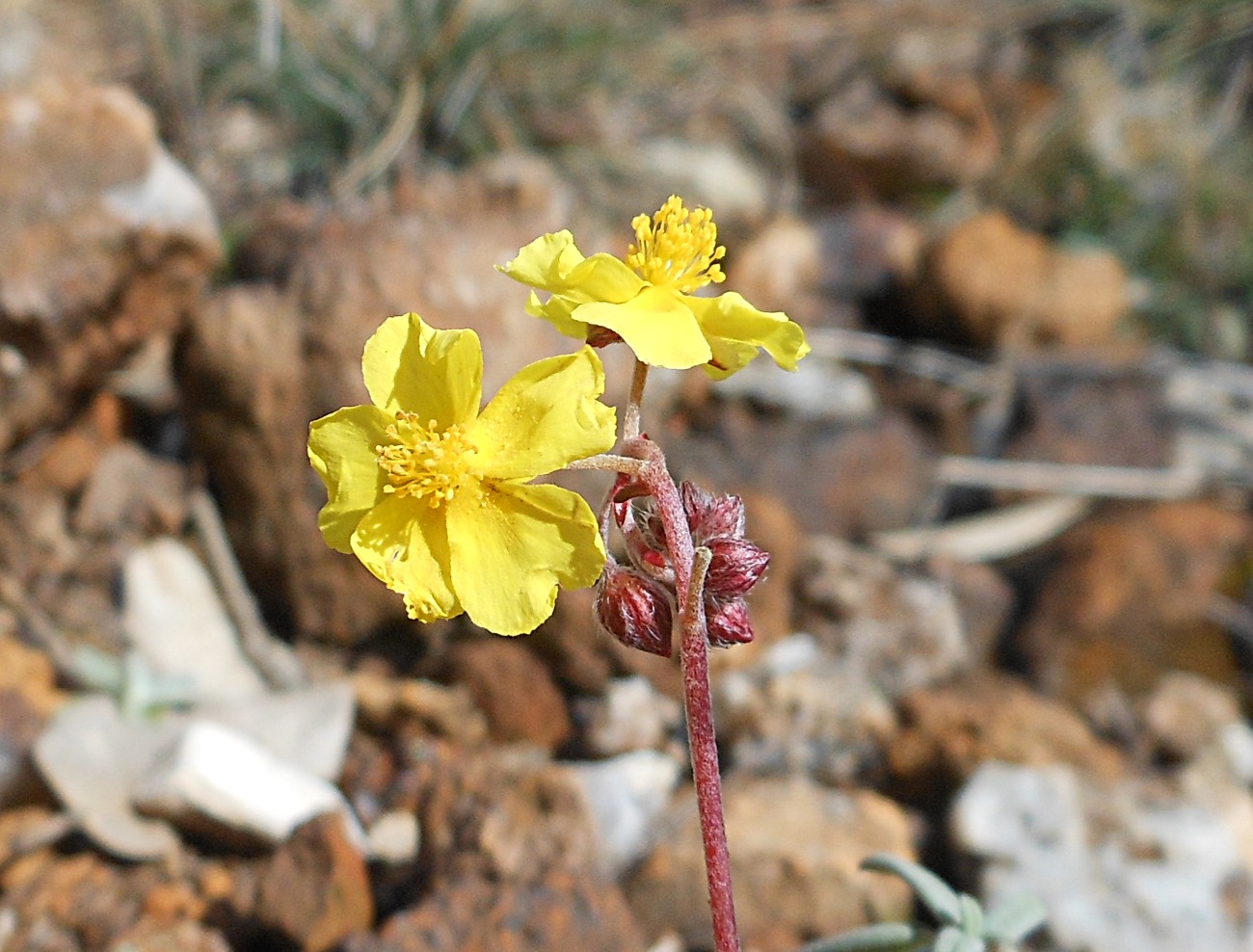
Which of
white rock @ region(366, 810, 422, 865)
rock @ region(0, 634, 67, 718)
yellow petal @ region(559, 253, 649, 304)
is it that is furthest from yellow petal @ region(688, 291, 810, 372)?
rock @ region(0, 634, 67, 718)

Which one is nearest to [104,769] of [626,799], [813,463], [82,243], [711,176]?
[626,799]

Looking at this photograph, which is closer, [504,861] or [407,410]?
[407,410]

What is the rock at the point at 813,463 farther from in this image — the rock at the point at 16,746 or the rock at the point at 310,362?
the rock at the point at 16,746

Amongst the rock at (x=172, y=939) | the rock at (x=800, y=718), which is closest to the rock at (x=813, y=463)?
the rock at (x=800, y=718)

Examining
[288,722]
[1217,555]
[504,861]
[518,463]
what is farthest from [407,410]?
[1217,555]

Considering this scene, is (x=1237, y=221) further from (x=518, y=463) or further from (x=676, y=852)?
(x=518, y=463)

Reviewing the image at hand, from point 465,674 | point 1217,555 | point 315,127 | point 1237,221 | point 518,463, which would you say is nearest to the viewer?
point 518,463
